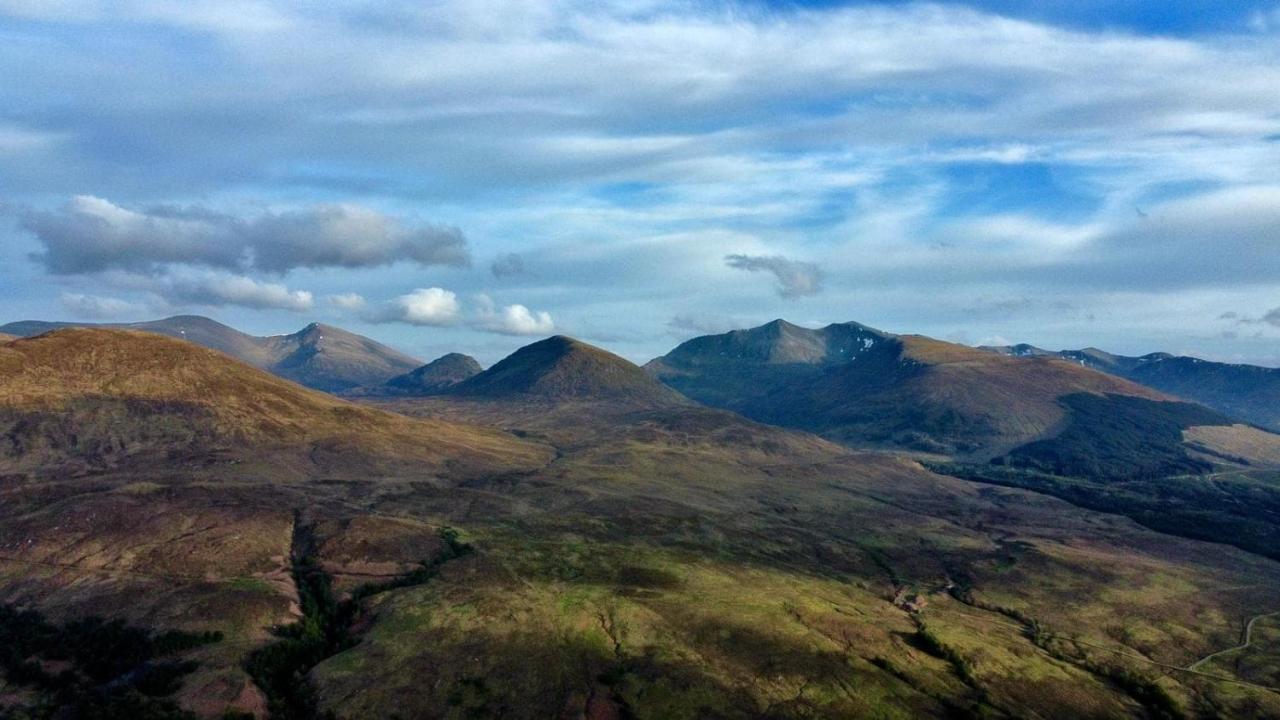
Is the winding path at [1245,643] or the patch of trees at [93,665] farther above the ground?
the patch of trees at [93,665]

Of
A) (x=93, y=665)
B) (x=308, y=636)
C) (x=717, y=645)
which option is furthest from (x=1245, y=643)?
(x=93, y=665)

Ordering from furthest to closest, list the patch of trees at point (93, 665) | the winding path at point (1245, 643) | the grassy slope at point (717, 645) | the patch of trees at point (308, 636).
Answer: the winding path at point (1245, 643) → the grassy slope at point (717, 645) → the patch of trees at point (308, 636) → the patch of trees at point (93, 665)

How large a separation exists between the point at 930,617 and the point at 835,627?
98.7 feet

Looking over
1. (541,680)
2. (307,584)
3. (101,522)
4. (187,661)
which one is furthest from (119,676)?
(101,522)

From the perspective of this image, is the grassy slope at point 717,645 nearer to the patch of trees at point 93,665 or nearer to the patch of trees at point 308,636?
the patch of trees at point 308,636

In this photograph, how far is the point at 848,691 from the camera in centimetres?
11969

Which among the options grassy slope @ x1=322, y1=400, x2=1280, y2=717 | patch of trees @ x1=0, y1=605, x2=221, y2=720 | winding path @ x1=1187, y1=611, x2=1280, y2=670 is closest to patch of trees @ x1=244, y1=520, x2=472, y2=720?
grassy slope @ x1=322, y1=400, x2=1280, y2=717

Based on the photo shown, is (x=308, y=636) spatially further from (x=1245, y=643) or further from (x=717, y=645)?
(x=1245, y=643)

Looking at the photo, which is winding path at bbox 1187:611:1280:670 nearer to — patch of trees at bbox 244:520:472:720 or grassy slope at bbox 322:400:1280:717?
grassy slope at bbox 322:400:1280:717

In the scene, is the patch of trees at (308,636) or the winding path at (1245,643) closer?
the patch of trees at (308,636)

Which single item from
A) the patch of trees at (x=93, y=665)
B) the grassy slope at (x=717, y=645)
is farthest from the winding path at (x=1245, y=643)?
the patch of trees at (x=93, y=665)

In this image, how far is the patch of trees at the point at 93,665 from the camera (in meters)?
104

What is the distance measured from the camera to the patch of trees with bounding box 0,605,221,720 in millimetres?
103750

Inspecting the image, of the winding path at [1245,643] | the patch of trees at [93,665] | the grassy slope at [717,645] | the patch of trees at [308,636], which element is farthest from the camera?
the winding path at [1245,643]
